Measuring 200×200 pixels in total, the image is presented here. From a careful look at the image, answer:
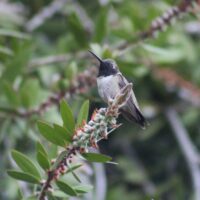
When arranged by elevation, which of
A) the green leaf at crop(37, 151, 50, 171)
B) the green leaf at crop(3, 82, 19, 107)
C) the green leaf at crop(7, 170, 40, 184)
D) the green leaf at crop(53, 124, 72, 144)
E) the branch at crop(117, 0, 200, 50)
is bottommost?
the green leaf at crop(7, 170, 40, 184)

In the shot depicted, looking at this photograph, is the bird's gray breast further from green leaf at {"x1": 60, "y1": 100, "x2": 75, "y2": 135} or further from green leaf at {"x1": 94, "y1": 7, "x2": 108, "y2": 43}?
green leaf at {"x1": 94, "y1": 7, "x2": 108, "y2": 43}

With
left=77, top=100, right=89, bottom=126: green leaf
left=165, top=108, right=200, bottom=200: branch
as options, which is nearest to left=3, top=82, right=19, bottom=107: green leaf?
left=77, top=100, right=89, bottom=126: green leaf

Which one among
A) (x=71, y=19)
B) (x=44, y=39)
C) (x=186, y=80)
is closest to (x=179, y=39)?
(x=186, y=80)

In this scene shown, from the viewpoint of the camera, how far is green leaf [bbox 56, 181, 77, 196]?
6.47ft

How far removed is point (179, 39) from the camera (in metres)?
4.59

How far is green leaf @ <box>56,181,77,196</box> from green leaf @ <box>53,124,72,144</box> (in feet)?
0.45

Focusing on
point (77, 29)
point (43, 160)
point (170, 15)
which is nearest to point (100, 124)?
point (43, 160)

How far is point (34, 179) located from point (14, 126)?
1637mm

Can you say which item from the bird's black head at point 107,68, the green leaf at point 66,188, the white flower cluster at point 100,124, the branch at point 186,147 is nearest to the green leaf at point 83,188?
the green leaf at point 66,188

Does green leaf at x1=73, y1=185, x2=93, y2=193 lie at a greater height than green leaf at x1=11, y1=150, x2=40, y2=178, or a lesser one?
lesser

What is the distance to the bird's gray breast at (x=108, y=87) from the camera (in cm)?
240

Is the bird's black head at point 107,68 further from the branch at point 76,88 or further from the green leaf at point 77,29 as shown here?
the green leaf at point 77,29

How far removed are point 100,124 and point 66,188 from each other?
324 mm

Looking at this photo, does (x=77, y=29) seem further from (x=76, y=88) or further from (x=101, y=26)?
(x=76, y=88)
